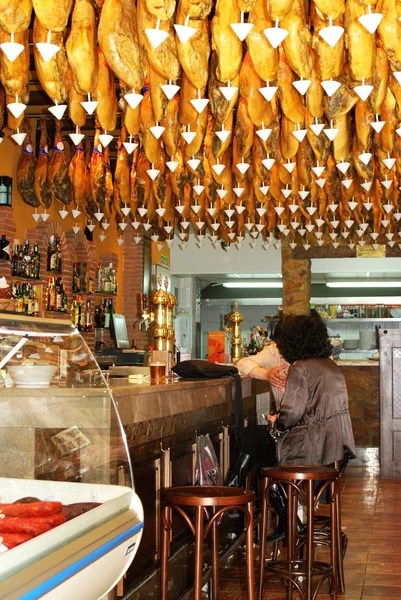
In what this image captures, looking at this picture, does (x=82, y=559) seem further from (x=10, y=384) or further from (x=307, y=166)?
(x=307, y=166)

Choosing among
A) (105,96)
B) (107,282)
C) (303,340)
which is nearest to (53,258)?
(107,282)

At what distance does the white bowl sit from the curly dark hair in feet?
7.47

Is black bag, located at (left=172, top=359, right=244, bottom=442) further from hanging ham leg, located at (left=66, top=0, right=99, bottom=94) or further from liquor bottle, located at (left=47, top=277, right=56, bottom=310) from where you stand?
liquor bottle, located at (left=47, top=277, right=56, bottom=310)

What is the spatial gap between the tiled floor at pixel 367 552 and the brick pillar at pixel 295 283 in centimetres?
447

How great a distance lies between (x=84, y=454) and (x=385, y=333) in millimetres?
6927

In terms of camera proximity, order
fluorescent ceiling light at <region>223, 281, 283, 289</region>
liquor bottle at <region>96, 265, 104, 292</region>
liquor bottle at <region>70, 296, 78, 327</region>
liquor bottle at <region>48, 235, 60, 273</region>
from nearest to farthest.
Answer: liquor bottle at <region>48, 235, 60, 273</region>, liquor bottle at <region>70, 296, 78, 327</region>, liquor bottle at <region>96, 265, 104, 292</region>, fluorescent ceiling light at <region>223, 281, 283, 289</region>

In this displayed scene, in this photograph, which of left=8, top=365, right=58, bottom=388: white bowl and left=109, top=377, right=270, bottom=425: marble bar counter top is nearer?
left=8, top=365, right=58, bottom=388: white bowl

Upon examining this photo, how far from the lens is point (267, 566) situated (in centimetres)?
421

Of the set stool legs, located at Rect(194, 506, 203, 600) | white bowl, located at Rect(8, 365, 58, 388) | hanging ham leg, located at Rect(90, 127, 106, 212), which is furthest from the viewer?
hanging ham leg, located at Rect(90, 127, 106, 212)

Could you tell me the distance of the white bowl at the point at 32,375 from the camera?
246 centimetres

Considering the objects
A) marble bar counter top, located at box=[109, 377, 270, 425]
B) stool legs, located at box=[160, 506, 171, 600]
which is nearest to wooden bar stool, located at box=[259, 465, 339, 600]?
marble bar counter top, located at box=[109, 377, 270, 425]

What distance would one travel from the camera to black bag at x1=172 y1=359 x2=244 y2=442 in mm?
4984

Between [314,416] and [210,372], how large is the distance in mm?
793

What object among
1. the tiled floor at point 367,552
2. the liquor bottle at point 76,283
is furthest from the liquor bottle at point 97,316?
the tiled floor at point 367,552
